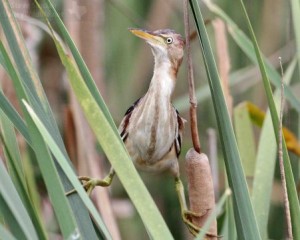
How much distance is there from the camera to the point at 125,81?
227 centimetres

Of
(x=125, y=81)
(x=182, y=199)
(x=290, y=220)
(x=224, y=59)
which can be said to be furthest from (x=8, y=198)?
(x=125, y=81)

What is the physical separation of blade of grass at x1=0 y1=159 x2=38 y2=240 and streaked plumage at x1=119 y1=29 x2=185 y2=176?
58 cm

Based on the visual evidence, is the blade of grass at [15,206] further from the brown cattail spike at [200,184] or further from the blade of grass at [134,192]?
the brown cattail spike at [200,184]

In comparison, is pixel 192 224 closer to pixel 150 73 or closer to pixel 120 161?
pixel 120 161

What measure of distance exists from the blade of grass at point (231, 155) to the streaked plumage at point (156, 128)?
1.49 feet

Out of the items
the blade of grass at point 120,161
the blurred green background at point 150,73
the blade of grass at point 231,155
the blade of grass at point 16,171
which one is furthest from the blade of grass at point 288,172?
the blurred green background at point 150,73

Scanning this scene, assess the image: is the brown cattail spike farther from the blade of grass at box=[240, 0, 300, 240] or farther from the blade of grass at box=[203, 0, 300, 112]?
the blade of grass at box=[203, 0, 300, 112]

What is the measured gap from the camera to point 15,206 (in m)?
0.81

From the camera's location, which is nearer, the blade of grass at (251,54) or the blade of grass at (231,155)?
the blade of grass at (231,155)

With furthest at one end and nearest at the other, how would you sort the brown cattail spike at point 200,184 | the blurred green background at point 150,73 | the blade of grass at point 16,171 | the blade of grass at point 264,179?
the blurred green background at point 150,73 < the blade of grass at point 264,179 < the brown cattail spike at point 200,184 < the blade of grass at point 16,171

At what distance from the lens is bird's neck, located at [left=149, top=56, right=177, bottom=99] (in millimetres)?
1399

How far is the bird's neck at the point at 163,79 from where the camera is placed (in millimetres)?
1399

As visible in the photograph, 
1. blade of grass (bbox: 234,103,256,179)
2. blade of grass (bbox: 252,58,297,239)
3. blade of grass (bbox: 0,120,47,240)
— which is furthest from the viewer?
blade of grass (bbox: 234,103,256,179)

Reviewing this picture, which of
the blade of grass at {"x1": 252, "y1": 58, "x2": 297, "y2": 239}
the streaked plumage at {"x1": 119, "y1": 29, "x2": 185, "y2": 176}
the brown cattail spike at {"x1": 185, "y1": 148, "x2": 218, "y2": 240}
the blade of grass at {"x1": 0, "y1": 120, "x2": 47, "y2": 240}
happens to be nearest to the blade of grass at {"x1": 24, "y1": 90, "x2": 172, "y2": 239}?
the blade of grass at {"x1": 0, "y1": 120, "x2": 47, "y2": 240}
